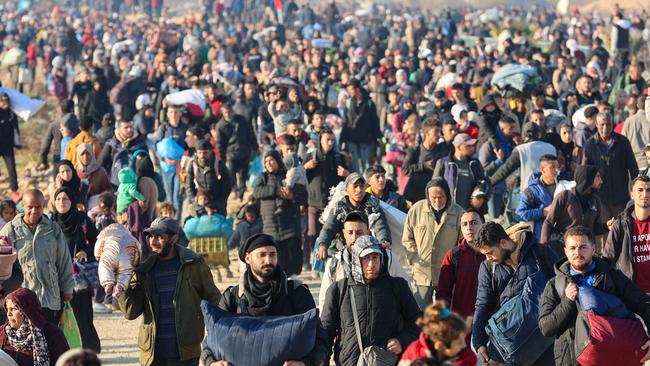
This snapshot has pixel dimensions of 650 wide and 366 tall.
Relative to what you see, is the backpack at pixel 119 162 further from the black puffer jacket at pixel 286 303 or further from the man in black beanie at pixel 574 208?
the black puffer jacket at pixel 286 303

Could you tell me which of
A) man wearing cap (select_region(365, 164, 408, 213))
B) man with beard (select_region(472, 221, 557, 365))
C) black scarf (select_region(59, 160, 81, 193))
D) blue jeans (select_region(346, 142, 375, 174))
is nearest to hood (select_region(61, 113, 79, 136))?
blue jeans (select_region(346, 142, 375, 174))

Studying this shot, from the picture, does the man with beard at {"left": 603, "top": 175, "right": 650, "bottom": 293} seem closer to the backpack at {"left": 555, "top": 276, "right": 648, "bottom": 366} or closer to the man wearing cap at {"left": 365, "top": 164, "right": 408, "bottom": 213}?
the backpack at {"left": 555, "top": 276, "right": 648, "bottom": 366}

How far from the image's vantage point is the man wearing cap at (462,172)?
12.6 metres

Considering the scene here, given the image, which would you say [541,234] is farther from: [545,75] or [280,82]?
[545,75]

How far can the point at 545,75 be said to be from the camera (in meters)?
24.5

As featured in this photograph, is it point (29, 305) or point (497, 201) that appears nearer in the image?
point (29, 305)

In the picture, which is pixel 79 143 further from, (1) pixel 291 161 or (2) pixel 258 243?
(2) pixel 258 243

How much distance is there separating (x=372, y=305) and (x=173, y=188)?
9.05 metres

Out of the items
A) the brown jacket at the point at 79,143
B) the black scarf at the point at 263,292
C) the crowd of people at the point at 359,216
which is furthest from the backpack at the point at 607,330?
the brown jacket at the point at 79,143

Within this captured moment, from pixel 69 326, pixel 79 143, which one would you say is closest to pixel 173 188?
pixel 79 143

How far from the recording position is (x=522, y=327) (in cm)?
802

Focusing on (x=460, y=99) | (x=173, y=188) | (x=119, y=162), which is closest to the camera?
(x=119, y=162)

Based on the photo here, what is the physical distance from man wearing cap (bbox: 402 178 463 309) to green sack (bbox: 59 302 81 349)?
248cm

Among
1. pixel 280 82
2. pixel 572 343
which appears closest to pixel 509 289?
pixel 572 343
